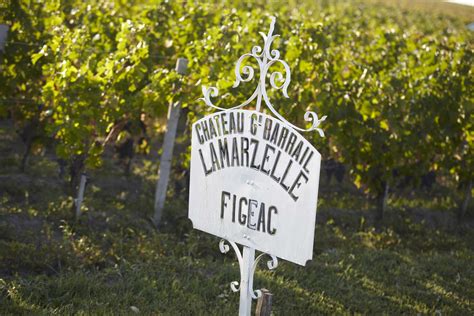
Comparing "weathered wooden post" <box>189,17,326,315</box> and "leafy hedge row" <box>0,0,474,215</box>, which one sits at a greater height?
"leafy hedge row" <box>0,0,474,215</box>

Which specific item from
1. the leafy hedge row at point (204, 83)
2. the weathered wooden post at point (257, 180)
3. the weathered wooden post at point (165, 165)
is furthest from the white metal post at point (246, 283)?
the weathered wooden post at point (165, 165)

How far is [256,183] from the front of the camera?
3688 millimetres

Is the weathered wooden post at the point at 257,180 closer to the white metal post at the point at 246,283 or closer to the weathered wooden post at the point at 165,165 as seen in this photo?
the white metal post at the point at 246,283

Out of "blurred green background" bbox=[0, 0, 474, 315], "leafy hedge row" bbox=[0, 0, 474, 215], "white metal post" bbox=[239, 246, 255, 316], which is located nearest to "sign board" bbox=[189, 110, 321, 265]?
"white metal post" bbox=[239, 246, 255, 316]

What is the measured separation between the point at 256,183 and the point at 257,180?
2 cm

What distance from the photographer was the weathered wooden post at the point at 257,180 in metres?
3.46

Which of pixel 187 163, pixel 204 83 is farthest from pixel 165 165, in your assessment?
pixel 204 83

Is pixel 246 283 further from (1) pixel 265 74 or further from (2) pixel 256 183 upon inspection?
(1) pixel 265 74

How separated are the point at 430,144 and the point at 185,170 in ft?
11.3

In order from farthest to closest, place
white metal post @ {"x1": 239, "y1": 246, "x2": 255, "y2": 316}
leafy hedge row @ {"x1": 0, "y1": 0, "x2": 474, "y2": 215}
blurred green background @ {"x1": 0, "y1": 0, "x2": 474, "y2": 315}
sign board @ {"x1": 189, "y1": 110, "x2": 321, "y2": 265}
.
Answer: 1. leafy hedge row @ {"x1": 0, "y1": 0, "x2": 474, "y2": 215}
2. blurred green background @ {"x1": 0, "y1": 0, "x2": 474, "y2": 315}
3. white metal post @ {"x1": 239, "y1": 246, "x2": 255, "y2": 316}
4. sign board @ {"x1": 189, "y1": 110, "x2": 321, "y2": 265}

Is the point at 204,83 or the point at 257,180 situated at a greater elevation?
the point at 204,83

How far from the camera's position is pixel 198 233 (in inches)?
288

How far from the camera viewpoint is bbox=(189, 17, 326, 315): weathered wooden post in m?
3.46

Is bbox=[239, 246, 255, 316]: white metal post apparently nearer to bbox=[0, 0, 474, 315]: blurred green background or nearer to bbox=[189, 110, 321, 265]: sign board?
bbox=[189, 110, 321, 265]: sign board
